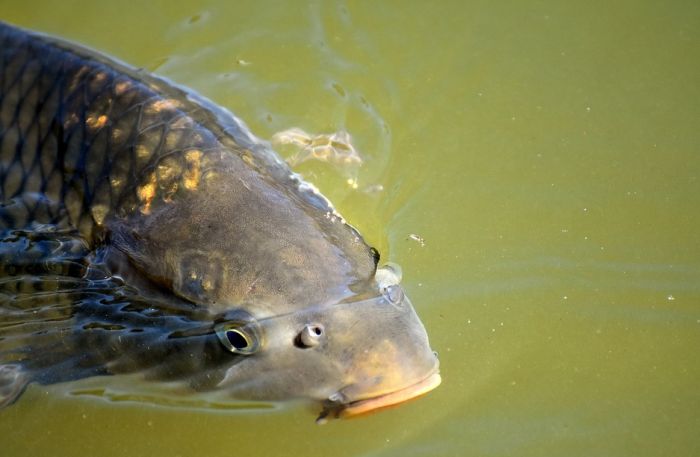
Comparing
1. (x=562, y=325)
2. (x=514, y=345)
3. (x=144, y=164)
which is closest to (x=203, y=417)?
(x=144, y=164)

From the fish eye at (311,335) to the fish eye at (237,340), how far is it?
0.62 ft

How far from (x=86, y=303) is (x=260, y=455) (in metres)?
1.00

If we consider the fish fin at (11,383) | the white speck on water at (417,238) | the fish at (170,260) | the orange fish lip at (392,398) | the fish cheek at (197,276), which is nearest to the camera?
the orange fish lip at (392,398)

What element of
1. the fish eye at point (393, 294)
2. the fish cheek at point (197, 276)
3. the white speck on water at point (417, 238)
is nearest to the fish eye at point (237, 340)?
the fish cheek at point (197, 276)

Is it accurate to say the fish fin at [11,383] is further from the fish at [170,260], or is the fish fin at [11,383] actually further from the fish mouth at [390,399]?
the fish mouth at [390,399]

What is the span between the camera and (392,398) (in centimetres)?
228

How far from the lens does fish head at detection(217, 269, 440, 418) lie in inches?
90.6

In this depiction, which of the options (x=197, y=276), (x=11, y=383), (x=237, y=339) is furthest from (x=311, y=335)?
(x=11, y=383)

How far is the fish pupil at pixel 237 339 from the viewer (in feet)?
8.15

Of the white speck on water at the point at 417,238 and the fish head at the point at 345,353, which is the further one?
the white speck on water at the point at 417,238

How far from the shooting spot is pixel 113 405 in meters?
2.82

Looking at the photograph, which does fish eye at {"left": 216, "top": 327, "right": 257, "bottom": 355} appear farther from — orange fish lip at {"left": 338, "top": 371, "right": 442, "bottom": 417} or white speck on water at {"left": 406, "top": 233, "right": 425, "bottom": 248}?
white speck on water at {"left": 406, "top": 233, "right": 425, "bottom": 248}

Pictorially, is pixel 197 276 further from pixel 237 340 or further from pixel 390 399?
pixel 390 399

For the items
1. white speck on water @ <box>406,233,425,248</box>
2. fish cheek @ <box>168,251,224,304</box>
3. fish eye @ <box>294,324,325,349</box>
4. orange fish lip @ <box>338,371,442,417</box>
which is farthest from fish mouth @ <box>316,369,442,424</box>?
white speck on water @ <box>406,233,425,248</box>
